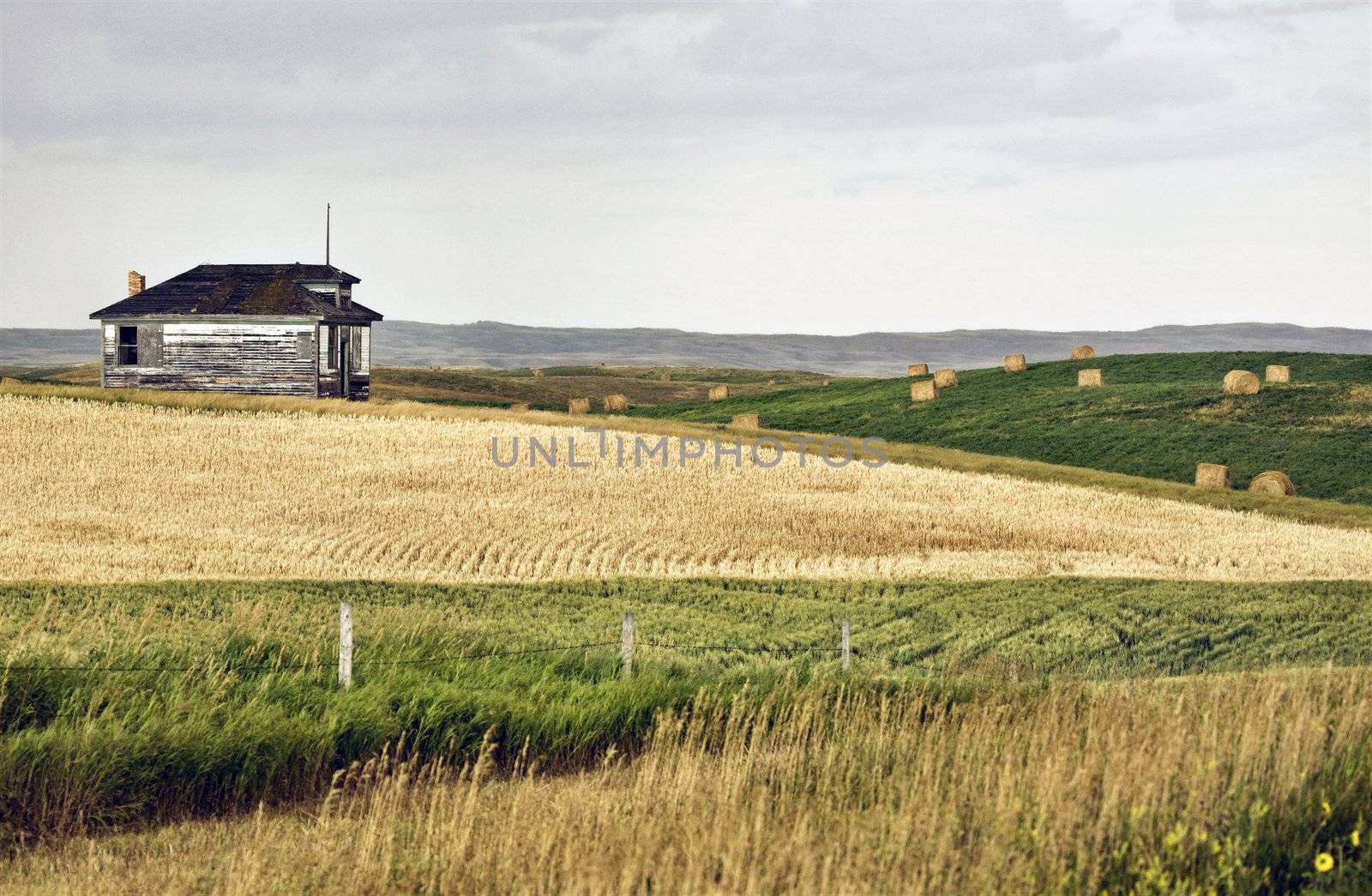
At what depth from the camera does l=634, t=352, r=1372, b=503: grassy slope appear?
1901 inches

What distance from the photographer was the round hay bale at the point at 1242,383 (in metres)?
58.3

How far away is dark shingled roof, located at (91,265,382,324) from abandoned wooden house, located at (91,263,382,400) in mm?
41

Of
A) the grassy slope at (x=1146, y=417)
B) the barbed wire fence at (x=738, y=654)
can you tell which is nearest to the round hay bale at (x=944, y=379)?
the grassy slope at (x=1146, y=417)

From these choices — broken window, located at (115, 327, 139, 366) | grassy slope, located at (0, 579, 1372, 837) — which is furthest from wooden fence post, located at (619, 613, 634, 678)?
broken window, located at (115, 327, 139, 366)

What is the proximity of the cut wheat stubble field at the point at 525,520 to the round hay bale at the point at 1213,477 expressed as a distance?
5739 mm

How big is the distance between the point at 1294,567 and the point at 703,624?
49.5 feet

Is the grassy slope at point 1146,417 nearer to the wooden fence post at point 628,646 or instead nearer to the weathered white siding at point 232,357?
the weathered white siding at point 232,357

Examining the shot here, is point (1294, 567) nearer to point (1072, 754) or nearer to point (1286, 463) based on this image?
point (1286, 463)

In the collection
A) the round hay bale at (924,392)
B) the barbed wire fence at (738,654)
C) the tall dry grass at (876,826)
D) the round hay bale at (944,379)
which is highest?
the round hay bale at (944,379)

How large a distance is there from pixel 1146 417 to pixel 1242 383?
517cm

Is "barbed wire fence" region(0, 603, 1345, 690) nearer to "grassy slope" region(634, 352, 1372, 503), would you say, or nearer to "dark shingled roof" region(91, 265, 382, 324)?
"grassy slope" region(634, 352, 1372, 503)

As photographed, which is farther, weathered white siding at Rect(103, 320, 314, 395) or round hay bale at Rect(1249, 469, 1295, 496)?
weathered white siding at Rect(103, 320, 314, 395)

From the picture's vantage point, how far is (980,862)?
27.3 feet

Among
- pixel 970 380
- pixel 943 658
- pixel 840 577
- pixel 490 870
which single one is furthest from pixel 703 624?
pixel 970 380
